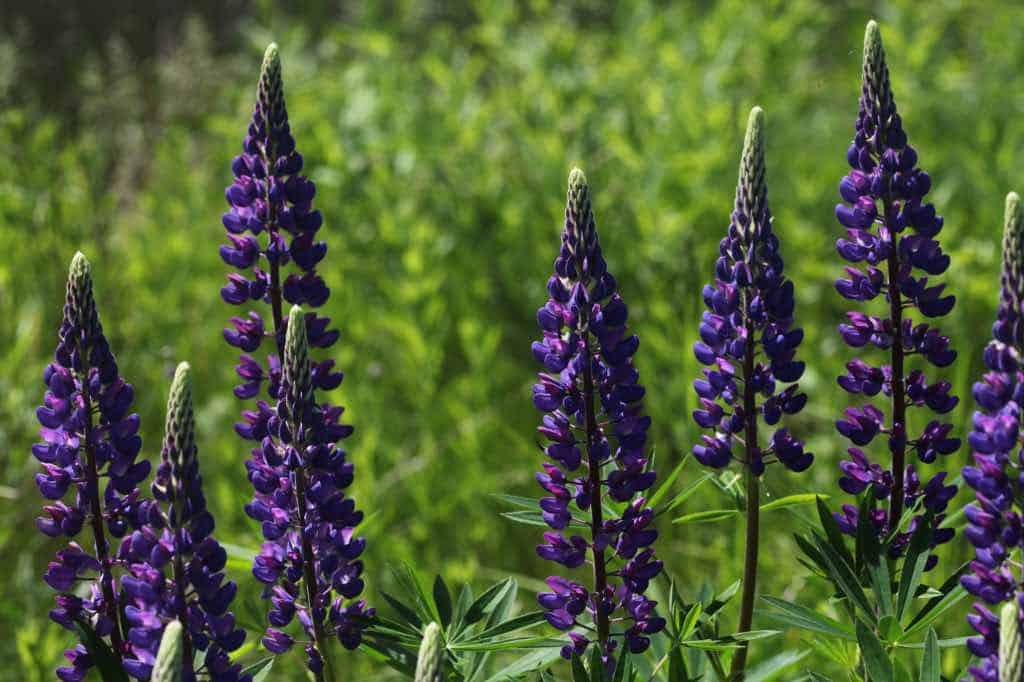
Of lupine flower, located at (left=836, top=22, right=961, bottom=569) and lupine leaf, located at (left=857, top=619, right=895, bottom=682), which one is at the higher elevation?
lupine flower, located at (left=836, top=22, right=961, bottom=569)

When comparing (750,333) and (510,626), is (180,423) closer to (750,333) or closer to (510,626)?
(510,626)

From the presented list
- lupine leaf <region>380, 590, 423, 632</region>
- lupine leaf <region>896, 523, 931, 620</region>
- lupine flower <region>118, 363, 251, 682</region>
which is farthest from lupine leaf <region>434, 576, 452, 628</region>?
lupine leaf <region>896, 523, 931, 620</region>

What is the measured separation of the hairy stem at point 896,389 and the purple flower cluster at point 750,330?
14 cm

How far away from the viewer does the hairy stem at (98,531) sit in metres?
2.01

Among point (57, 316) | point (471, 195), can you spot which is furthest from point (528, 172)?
point (57, 316)

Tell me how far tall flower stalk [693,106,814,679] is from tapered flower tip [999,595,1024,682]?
1.90ft

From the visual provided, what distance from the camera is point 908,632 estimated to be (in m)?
2.01

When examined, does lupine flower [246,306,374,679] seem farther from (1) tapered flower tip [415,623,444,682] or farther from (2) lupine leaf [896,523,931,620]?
(2) lupine leaf [896,523,931,620]

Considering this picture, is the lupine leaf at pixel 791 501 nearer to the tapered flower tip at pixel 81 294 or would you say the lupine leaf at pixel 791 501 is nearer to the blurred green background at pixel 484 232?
the tapered flower tip at pixel 81 294

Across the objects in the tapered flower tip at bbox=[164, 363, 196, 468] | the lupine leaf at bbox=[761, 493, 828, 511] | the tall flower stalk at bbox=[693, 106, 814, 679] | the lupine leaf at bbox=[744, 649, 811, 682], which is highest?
the tall flower stalk at bbox=[693, 106, 814, 679]

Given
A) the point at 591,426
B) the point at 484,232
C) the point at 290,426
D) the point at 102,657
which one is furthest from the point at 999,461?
the point at 484,232

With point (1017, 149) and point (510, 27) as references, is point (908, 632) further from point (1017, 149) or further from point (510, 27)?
point (510, 27)

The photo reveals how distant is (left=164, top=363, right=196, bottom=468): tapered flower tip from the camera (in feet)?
5.76

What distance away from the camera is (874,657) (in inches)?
73.7
